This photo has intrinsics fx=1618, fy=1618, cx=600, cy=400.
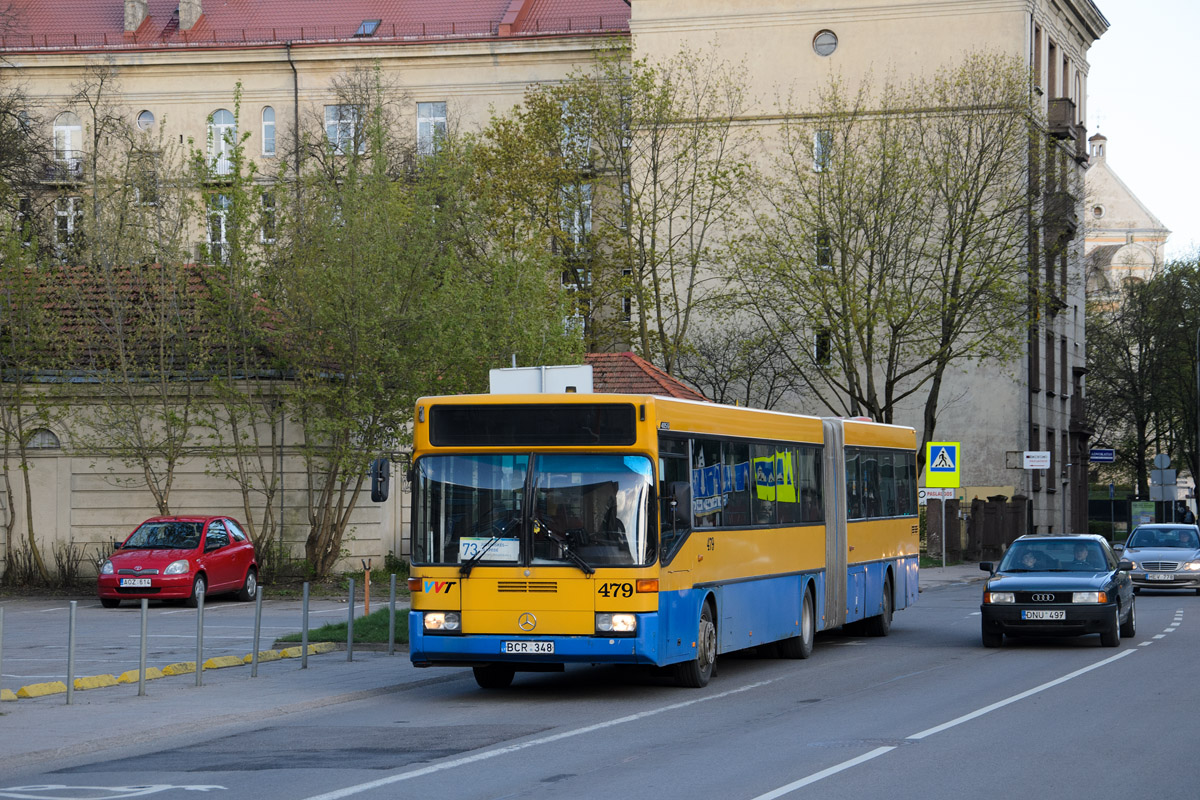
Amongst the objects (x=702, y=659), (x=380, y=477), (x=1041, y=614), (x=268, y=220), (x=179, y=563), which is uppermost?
(x=268, y=220)

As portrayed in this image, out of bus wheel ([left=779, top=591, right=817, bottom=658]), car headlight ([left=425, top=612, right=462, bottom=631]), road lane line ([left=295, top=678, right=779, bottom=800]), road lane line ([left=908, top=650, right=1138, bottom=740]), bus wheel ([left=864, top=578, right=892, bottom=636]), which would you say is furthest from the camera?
bus wheel ([left=864, top=578, right=892, bottom=636])

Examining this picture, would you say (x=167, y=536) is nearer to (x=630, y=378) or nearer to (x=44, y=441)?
(x=44, y=441)

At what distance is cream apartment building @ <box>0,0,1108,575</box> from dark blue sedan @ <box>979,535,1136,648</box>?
3140 cm

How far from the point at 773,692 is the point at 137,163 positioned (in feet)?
85.1

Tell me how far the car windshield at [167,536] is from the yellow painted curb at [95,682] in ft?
44.5

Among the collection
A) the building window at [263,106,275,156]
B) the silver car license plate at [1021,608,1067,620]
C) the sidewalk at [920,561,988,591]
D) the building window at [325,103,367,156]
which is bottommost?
the sidewalk at [920,561,988,591]

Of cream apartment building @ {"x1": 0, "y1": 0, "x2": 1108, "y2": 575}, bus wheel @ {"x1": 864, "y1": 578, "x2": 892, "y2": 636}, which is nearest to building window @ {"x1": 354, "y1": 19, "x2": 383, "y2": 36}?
cream apartment building @ {"x1": 0, "y1": 0, "x2": 1108, "y2": 575}

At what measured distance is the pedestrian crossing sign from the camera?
3966 cm

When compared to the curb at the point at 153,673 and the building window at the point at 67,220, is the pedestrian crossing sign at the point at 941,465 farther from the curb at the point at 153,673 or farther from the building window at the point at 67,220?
the curb at the point at 153,673

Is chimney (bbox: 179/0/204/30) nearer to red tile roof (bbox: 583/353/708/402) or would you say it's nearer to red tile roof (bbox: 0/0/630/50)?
red tile roof (bbox: 0/0/630/50)

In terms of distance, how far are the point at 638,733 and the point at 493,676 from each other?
4.21m

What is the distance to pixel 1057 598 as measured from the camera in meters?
20.4

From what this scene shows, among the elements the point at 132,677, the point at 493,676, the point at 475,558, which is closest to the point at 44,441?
the point at 132,677

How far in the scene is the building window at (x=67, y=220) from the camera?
36594mm
